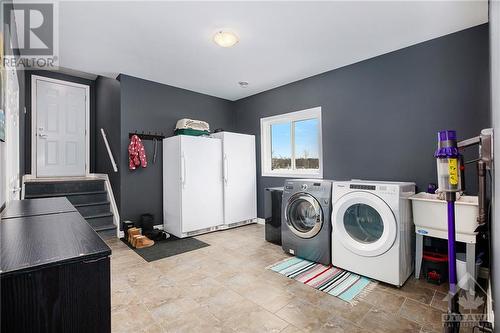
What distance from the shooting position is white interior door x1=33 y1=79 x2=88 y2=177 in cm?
441

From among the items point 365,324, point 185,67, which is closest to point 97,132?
point 185,67

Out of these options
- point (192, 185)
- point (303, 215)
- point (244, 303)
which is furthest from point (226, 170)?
point (244, 303)

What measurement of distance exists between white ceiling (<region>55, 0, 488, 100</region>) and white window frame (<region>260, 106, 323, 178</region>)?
677 millimetres

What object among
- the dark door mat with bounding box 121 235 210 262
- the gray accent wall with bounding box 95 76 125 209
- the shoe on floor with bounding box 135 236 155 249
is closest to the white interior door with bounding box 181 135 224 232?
the dark door mat with bounding box 121 235 210 262

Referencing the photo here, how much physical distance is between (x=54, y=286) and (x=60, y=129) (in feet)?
16.5

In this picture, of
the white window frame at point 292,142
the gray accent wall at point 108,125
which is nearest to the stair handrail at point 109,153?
the gray accent wall at point 108,125

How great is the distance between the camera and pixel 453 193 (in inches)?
47.2

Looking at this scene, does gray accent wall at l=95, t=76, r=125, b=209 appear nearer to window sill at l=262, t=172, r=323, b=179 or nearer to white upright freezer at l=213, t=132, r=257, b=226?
white upright freezer at l=213, t=132, r=257, b=226

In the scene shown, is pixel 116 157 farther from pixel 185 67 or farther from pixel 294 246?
pixel 294 246

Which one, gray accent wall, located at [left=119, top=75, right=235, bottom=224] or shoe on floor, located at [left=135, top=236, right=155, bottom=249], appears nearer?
shoe on floor, located at [left=135, top=236, right=155, bottom=249]

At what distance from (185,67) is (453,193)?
333cm

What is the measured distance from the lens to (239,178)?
433cm

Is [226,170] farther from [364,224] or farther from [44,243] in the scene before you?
[44,243]

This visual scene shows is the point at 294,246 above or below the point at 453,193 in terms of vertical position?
below
